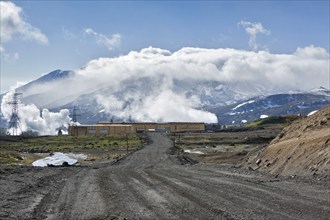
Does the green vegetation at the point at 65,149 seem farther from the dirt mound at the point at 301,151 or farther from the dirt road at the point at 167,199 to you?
the dirt road at the point at 167,199

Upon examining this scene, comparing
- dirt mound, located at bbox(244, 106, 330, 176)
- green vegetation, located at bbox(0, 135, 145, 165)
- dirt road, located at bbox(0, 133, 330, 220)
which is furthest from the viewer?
green vegetation, located at bbox(0, 135, 145, 165)

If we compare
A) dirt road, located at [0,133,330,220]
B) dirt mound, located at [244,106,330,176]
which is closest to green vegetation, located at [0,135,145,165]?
dirt mound, located at [244,106,330,176]

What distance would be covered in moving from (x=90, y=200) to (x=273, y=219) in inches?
360

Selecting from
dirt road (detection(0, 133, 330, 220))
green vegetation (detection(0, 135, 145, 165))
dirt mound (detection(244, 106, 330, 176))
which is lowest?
green vegetation (detection(0, 135, 145, 165))

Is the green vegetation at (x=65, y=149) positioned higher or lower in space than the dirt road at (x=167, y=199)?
lower

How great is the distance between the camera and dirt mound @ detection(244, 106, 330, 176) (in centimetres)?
3203

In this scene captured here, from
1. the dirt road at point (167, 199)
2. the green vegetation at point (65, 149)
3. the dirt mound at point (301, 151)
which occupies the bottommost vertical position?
the green vegetation at point (65, 149)

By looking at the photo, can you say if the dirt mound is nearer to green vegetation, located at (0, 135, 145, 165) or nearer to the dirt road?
the dirt road

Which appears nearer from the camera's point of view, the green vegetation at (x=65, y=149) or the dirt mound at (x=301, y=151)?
the dirt mound at (x=301, y=151)

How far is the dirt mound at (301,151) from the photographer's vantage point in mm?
32031

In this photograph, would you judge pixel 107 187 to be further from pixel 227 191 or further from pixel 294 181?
pixel 294 181

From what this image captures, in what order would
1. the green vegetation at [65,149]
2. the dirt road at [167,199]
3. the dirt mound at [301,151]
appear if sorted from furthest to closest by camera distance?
the green vegetation at [65,149]
the dirt mound at [301,151]
the dirt road at [167,199]

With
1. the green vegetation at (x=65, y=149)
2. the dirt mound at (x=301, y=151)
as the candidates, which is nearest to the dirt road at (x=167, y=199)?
the dirt mound at (x=301, y=151)

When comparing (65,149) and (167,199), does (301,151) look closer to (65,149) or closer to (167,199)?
(167,199)
